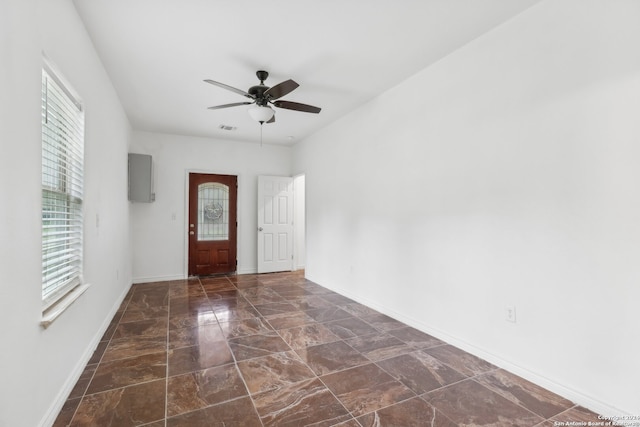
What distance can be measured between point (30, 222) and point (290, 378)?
188 centimetres

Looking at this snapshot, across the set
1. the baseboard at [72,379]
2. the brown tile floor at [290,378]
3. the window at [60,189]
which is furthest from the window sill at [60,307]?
the brown tile floor at [290,378]

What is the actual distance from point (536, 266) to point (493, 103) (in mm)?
1333

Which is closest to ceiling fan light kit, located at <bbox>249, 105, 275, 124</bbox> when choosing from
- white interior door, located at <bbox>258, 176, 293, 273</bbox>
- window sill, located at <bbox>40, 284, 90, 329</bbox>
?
window sill, located at <bbox>40, 284, 90, 329</bbox>

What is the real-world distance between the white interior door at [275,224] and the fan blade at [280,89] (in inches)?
131

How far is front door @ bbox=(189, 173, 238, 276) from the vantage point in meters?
6.10

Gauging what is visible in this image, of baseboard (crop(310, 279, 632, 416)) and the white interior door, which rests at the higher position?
the white interior door

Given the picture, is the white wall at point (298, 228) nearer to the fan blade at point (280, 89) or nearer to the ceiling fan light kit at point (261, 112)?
the ceiling fan light kit at point (261, 112)

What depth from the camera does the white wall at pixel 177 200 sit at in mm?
5684

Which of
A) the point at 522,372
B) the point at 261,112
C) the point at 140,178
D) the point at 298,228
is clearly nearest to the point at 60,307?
the point at 261,112

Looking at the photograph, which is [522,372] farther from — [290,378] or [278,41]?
[278,41]

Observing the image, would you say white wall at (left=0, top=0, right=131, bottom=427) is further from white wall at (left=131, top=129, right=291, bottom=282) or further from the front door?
the front door

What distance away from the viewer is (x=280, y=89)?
310 cm

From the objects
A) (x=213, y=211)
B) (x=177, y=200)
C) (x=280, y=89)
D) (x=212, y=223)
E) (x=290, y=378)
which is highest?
(x=280, y=89)

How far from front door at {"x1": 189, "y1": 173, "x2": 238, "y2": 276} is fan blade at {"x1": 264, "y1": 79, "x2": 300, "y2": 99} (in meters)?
3.44
